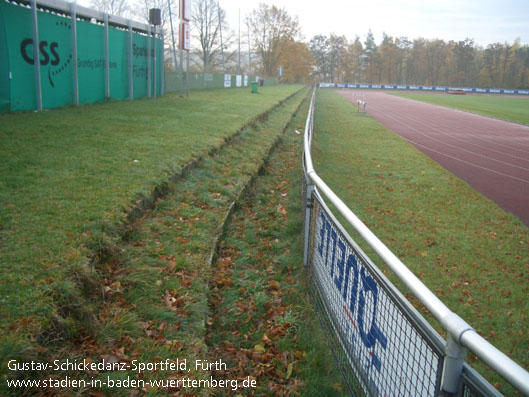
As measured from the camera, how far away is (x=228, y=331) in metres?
4.01

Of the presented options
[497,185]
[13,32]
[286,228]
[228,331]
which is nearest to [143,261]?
[228,331]

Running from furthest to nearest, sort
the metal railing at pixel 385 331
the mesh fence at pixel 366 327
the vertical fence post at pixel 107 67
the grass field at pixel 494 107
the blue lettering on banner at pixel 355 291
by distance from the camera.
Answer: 1. the grass field at pixel 494 107
2. the vertical fence post at pixel 107 67
3. the blue lettering on banner at pixel 355 291
4. the mesh fence at pixel 366 327
5. the metal railing at pixel 385 331

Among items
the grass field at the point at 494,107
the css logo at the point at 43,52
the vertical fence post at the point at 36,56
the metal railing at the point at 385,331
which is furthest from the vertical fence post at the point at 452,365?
the grass field at the point at 494,107

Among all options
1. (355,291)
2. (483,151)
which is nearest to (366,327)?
(355,291)

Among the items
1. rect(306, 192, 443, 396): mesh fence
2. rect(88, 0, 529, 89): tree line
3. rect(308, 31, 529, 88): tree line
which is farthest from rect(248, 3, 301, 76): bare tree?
rect(306, 192, 443, 396): mesh fence

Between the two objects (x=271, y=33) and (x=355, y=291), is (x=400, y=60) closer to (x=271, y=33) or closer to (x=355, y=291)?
(x=271, y=33)

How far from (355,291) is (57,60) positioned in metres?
13.8

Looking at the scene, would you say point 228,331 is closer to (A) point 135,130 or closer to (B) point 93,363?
(B) point 93,363

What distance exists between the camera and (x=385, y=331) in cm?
247

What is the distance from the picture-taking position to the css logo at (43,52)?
11969mm

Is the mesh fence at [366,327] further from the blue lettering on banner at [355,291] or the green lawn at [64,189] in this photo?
the green lawn at [64,189]

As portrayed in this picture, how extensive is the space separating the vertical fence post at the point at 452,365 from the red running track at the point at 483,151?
7584 millimetres

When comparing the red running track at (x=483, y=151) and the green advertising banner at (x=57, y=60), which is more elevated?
the green advertising banner at (x=57, y=60)

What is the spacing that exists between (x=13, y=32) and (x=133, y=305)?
438 inches
